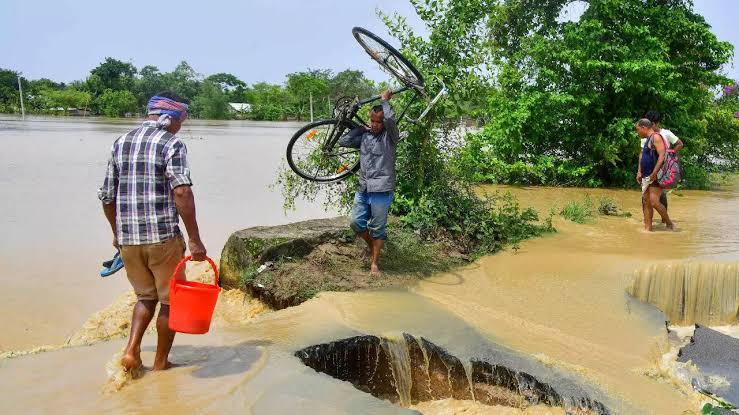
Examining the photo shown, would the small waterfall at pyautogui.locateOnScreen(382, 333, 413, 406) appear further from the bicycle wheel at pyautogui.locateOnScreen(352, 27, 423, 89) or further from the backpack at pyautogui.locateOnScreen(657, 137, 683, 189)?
the backpack at pyautogui.locateOnScreen(657, 137, 683, 189)

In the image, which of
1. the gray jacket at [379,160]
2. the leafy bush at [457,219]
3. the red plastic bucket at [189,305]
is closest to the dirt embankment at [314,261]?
the leafy bush at [457,219]

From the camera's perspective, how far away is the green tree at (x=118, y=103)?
67613 millimetres

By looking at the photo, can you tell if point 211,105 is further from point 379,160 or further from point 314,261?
point 379,160

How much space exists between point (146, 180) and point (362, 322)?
7.33 feet

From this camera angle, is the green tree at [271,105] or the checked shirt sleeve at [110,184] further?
the green tree at [271,105]

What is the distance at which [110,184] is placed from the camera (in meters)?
3.90

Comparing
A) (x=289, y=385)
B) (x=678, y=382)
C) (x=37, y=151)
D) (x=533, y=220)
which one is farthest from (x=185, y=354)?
(x=37, y=151)

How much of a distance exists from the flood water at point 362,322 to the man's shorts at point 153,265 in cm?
57

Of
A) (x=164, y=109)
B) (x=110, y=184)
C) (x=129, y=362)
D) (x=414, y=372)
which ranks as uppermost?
(x=164, y=109)

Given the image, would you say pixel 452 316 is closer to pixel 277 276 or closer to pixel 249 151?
pixel 277 276

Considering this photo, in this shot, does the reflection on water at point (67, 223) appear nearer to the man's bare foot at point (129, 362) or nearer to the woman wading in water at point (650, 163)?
the man's bare foot at point (129, 362)

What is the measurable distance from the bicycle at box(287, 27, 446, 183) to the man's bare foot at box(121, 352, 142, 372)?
3147 mm

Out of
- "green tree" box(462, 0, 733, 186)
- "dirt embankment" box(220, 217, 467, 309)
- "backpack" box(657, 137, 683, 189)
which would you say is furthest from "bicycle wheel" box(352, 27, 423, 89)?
"green tree" box(462, 0, 733, 186)

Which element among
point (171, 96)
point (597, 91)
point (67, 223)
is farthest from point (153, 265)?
point (597, 91)
